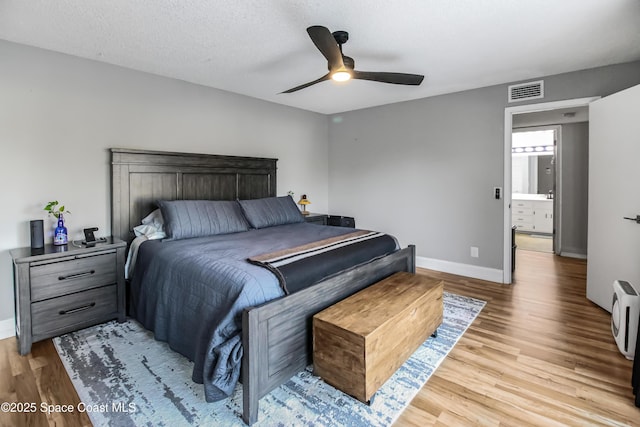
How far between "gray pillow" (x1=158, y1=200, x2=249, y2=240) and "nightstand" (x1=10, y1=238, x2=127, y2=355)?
456mm

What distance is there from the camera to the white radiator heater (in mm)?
2213

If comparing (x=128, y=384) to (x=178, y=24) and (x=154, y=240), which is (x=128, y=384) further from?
(x=178, y=24)

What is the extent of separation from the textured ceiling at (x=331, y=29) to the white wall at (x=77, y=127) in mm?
171

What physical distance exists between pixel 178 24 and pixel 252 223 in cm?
194

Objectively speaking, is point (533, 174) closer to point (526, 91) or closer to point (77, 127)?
point (526, 91)

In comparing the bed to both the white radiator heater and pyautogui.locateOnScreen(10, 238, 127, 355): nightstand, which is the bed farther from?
the white radiator heater

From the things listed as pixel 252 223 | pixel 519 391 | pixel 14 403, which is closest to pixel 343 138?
pixel 252 223

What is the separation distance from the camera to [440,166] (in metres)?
4.45

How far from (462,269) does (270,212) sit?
261 centimetres

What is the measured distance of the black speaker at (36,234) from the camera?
8.63 feet

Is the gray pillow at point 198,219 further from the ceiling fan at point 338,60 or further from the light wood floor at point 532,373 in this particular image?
the light wood floor at point 532,373

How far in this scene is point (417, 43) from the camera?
107 inches

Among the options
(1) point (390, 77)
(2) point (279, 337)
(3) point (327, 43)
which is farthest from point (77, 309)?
(1) point (390, 77)

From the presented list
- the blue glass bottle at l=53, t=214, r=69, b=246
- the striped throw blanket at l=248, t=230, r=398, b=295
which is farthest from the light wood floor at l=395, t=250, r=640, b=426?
the blue glass bottle at l=53, t=214, r=69, b=246
